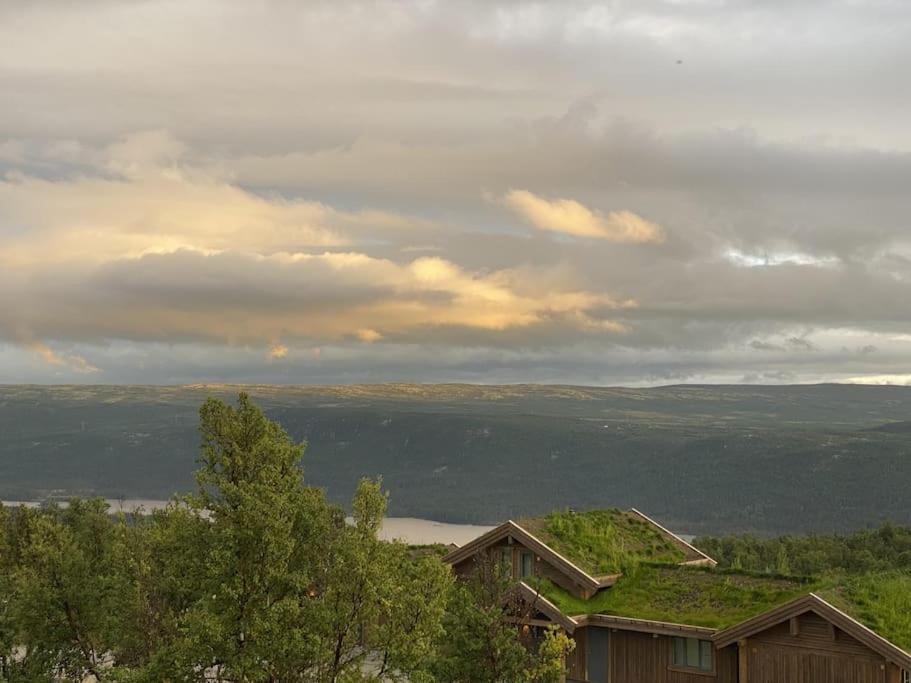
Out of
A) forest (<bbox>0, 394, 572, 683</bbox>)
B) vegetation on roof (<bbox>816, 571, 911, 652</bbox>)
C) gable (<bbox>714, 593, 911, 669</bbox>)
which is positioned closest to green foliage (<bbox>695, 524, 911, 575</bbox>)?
vegetation on roof (<bbox>816, 571, 911, 652</bbox>)

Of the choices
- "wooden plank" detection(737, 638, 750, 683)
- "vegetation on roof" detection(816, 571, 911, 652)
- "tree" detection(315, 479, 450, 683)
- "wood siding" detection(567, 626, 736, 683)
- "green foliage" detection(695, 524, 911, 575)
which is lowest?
"green foliage" detection(695, 524, 911, 575)

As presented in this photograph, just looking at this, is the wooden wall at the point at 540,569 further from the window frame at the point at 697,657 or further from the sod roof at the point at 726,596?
the window frame at the point at 697,657

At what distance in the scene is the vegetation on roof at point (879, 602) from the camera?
35281 mm

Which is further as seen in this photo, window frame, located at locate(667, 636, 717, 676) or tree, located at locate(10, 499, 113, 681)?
window frame, located at locate(667, 636, 717, 676)

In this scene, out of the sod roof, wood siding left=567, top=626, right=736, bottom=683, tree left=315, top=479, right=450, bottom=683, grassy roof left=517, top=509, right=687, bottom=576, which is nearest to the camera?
tree left=315, top=479, right=450, bottom=683

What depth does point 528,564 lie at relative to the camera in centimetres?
4678

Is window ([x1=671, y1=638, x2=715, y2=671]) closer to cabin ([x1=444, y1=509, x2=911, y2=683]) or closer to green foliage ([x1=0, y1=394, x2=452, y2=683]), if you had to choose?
cabin ([x1=444, y1=509, x2=911, y2=683])

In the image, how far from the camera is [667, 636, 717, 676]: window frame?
40.0m

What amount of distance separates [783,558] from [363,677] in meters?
67.6

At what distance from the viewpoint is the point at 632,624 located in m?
41.8

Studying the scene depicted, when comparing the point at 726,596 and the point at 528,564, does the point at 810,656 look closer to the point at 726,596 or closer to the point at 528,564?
the point at 726,596

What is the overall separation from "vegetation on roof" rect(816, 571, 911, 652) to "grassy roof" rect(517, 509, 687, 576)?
10.4 metres

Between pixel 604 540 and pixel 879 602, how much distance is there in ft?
46.7

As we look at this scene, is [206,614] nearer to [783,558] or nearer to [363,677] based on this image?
[363,677]
